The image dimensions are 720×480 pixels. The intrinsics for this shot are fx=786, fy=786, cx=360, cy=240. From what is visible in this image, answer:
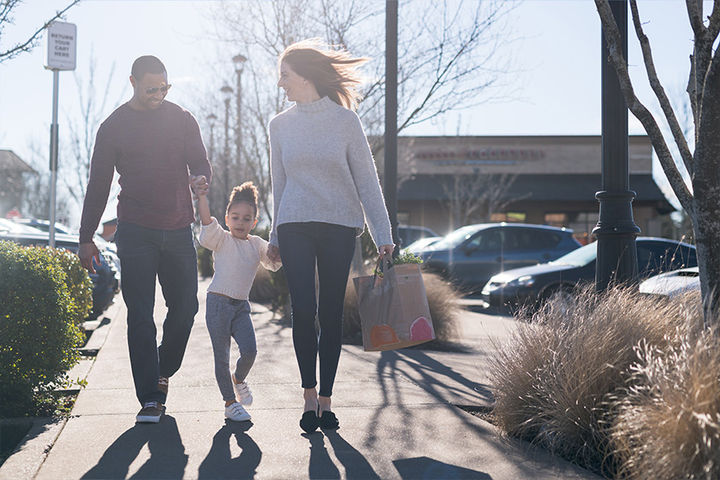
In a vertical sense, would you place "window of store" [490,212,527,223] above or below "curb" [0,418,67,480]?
above

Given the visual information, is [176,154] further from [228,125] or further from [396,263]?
[228,125]

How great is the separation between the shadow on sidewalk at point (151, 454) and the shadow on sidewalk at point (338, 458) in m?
0.58

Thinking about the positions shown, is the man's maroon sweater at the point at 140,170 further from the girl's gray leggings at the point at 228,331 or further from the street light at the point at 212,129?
the street light at the point at 212,129

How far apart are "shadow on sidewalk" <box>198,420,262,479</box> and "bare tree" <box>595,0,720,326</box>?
2.12 metres

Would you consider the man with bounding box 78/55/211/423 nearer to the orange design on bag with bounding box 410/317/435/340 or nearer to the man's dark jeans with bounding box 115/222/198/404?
the man's dark jeans with bounding box 115/222/198/404

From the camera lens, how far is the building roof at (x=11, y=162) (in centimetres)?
5370

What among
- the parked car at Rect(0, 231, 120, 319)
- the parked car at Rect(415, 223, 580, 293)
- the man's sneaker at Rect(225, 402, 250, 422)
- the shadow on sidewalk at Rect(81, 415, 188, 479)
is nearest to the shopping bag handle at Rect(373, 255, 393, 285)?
the man's sneaker at Rect(225, 402, 250, 422)

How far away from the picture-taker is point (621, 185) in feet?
17.1

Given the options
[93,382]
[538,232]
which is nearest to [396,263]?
[93,382]

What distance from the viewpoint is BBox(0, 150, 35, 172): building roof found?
176 ft

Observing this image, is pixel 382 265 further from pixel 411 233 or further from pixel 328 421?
pixel 411 233

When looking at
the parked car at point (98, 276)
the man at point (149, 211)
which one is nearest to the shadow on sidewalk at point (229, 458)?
the man at point (149, 211)

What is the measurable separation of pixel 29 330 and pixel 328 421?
1.82 meters

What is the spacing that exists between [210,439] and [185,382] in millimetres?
1638
